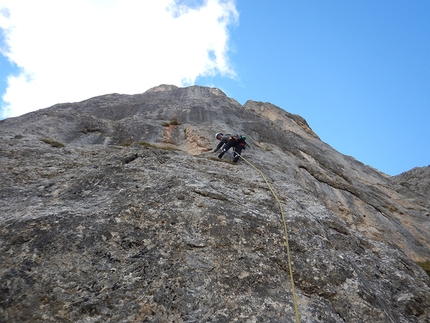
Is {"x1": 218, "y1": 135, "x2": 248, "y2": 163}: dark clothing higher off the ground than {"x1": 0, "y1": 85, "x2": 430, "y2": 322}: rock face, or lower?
higher

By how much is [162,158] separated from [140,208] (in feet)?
13.6

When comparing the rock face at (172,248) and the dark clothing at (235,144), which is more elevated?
the dark clothing at (235,144)

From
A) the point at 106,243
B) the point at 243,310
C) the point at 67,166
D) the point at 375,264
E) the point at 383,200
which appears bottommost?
the point at 243,310

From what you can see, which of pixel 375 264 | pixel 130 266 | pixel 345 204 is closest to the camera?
pixel 130 266

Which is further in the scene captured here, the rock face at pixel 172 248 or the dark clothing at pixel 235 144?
the dark clothing at pixel 235 144

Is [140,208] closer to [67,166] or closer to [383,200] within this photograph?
[67,166]

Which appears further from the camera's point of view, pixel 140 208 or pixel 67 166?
pixel 67 166

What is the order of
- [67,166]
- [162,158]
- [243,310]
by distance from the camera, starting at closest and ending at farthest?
[243,310] < [67,166] < [162,158]

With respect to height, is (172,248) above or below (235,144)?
below

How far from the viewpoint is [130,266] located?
22.7 feet

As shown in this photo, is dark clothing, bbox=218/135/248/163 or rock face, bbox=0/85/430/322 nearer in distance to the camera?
rock face, bbox=0/85/430/322

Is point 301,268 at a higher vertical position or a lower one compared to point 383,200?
lower

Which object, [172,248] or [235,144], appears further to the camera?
[235,144]

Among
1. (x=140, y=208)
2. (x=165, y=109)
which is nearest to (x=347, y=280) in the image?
(x=140, y=208)
